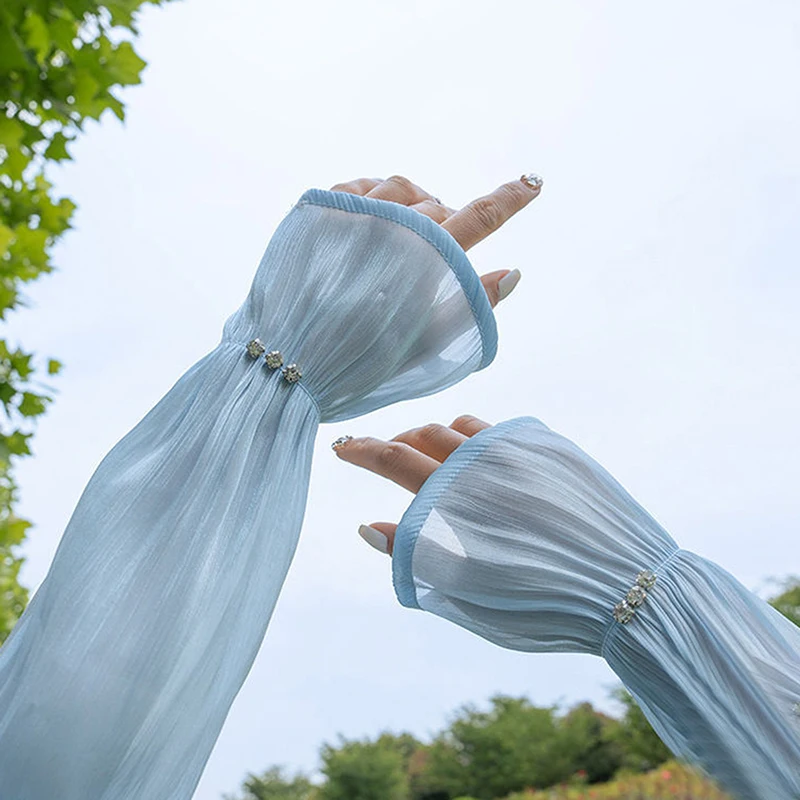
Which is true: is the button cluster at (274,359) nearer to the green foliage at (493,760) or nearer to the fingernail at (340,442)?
the fingernail at (340,442)

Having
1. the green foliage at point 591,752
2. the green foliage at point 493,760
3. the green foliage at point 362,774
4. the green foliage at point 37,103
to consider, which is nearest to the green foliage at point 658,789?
the green foliage at point 493,760

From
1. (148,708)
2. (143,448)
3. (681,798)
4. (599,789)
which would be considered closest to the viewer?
(148,708)

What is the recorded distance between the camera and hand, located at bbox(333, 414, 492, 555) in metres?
0.83

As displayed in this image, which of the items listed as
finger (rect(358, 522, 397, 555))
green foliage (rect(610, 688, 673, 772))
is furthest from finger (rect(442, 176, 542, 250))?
green foliage (rect(610, 688, 673, 772))

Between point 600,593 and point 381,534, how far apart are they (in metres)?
0.19

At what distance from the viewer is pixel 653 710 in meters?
0.78

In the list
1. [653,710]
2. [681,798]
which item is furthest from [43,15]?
[681,798]

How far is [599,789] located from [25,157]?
9.04 m

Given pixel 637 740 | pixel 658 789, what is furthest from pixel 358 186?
pixel 637 740

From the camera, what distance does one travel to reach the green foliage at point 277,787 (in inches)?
479

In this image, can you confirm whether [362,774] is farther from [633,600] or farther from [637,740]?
[633,600]

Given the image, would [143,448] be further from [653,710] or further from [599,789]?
[599,789]

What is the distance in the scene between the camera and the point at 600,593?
2.49 ft

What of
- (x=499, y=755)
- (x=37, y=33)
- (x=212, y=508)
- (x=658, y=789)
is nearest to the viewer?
(x=212, y=508)
